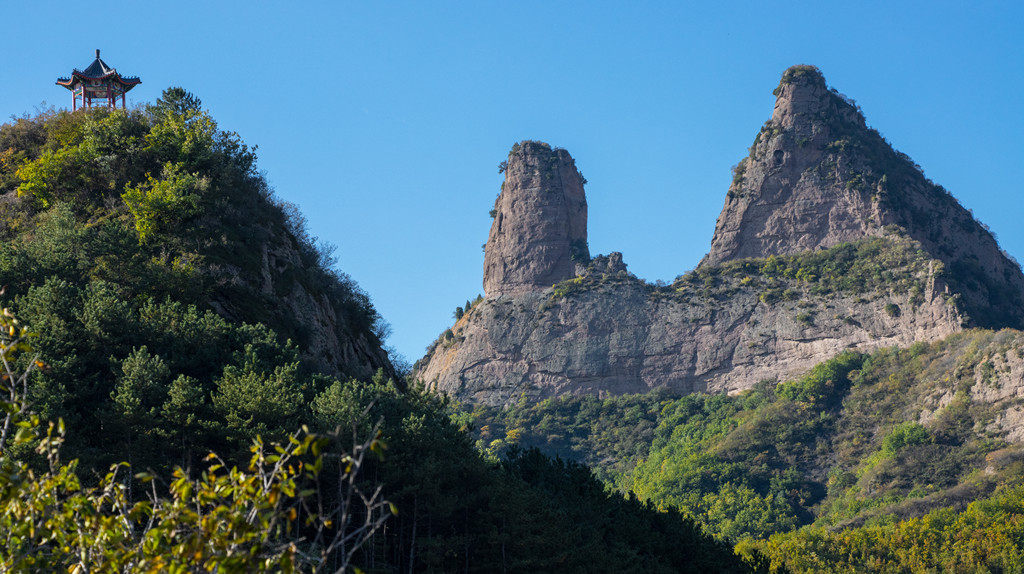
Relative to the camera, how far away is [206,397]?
2955 cm

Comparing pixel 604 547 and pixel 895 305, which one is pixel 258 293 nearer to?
pixel 604 547

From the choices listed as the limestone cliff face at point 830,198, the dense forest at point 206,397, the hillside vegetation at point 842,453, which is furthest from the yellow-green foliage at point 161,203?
the limestone cliff face at point 830,198

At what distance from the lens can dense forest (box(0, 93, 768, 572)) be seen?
30.5 feet

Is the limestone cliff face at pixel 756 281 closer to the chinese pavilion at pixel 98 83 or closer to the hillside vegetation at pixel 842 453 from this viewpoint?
the hillside vegetation at pixel 842 453

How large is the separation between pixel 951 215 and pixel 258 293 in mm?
110181

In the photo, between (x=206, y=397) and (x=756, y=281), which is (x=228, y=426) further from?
(x=756, y=281)

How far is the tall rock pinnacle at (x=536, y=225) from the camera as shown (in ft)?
458

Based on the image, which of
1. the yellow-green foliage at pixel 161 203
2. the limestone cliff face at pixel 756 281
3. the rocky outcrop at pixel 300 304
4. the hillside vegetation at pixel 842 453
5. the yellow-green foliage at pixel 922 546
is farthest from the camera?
the limestone cliff face at pixel 756 281

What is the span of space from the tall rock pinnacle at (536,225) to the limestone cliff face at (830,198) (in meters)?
18.7

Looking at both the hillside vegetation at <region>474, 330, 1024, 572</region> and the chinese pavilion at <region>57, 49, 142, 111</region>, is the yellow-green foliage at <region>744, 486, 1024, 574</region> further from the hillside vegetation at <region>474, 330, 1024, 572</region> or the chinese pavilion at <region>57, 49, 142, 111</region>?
the chinese pavilion at <region>57, 49, 142, 111</region>

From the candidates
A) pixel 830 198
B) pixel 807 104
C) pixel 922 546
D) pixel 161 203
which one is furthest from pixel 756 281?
pixel 161 203

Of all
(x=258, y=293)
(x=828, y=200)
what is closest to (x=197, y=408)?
(x=258, y=293)

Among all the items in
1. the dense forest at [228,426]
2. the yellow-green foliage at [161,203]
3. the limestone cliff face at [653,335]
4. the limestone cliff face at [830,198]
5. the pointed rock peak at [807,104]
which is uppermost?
the pointed rock peak at [807,104]

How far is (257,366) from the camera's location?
3023 cm
